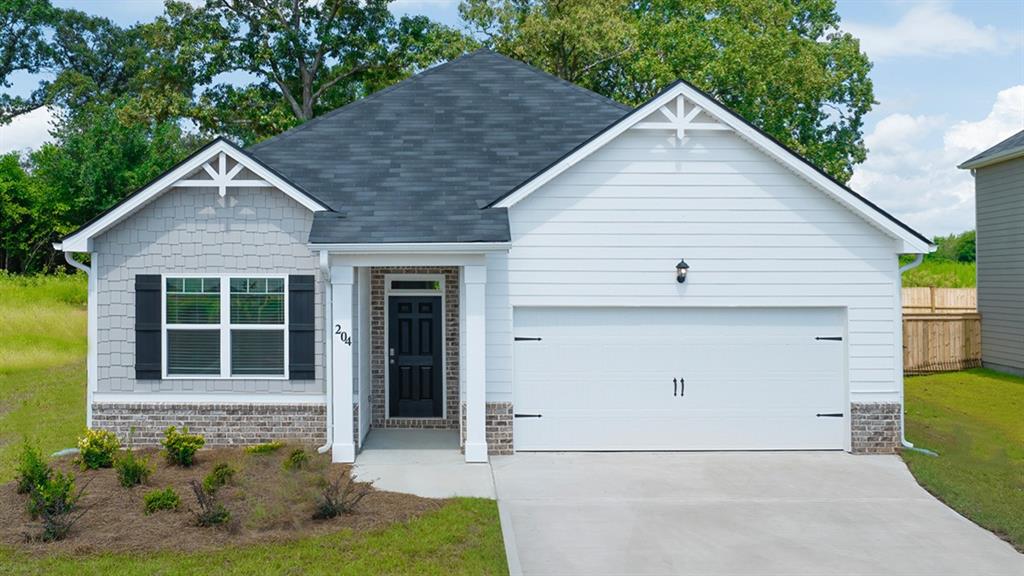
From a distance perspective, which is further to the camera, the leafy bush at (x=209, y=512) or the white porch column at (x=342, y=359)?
the white porch column at (x=342, y=359)

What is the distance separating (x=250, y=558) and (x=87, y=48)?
43.3 meters

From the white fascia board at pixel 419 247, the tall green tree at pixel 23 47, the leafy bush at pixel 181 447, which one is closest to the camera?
the leafy bush at pixel 181 447

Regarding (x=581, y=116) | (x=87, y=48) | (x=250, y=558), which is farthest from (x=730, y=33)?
(x=87, y=48)

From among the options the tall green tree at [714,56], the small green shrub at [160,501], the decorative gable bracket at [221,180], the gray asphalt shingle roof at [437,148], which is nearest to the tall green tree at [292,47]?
the tall green tree at [714,56]

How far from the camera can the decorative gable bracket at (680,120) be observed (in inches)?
445

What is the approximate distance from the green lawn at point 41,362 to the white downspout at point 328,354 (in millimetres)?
3887

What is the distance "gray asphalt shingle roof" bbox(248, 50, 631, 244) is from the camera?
11.3 meters

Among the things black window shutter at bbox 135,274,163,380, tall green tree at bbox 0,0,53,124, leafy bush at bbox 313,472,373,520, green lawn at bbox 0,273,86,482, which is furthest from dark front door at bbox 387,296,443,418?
tall green tree at bbox 0,0,53,124

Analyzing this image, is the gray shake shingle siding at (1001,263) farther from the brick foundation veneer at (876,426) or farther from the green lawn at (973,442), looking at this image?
the brick foundation veneer at (876,426)

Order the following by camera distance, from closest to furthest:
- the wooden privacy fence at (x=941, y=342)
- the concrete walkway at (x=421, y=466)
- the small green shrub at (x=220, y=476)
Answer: the small green shrub at (x=220, y=476)
the concrete walkway at (x=421, y=466)
the wooden privacy fence at (x=941, y=342)

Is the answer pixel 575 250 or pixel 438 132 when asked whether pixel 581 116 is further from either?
pixel 575 250

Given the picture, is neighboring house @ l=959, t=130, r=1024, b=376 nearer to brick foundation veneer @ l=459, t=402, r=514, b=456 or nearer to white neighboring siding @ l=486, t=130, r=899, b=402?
white neighboring siding @ l=486, t=130, r=899, b=402

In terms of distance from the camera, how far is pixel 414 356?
13.1 m

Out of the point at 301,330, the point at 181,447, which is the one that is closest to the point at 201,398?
the point at 181,447
